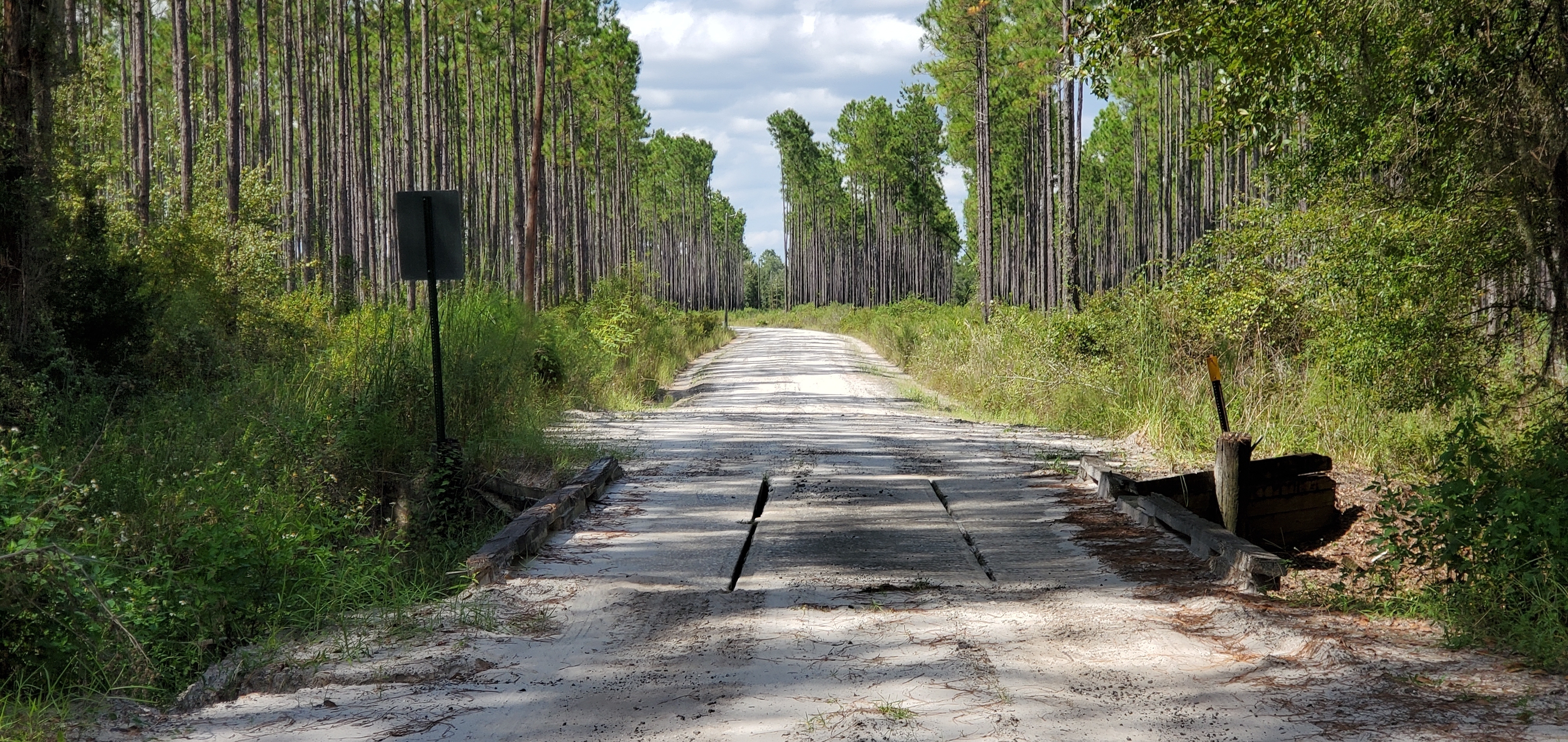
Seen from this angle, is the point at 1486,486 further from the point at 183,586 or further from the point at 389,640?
the point at 183,586

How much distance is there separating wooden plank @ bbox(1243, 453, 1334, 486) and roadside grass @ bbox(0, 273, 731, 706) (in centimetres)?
667

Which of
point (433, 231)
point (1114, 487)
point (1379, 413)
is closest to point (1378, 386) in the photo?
point (1379, 413)

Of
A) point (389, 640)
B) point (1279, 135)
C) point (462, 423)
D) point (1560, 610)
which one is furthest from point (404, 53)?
point (1560, 610)

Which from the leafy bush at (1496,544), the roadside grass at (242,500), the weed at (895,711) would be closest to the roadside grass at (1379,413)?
the leafy bush at (1496,544)

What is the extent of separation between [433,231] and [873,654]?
5.31 m

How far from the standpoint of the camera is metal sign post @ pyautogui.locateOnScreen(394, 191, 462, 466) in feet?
27.9

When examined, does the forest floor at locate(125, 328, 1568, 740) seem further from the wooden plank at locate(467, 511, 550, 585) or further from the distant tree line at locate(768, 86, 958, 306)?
the distant tree line at locate(768, 86, 958, 306)

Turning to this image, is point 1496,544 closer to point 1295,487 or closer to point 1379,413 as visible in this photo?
point 1295,487

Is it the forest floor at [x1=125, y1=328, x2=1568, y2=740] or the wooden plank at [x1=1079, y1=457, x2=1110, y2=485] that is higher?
the wooden plank at [x1=1079, y1=457, x2=1110, y2=485]

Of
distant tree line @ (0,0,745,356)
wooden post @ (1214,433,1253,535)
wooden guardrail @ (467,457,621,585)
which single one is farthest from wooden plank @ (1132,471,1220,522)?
distant tree line @ (0,0,745,356)

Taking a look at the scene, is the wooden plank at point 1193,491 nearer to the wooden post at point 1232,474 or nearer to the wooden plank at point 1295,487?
the wooden plank at point 1295,487

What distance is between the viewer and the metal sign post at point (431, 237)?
849 cm

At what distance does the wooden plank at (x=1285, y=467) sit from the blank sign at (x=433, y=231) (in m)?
6.99

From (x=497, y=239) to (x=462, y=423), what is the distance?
3504cm
